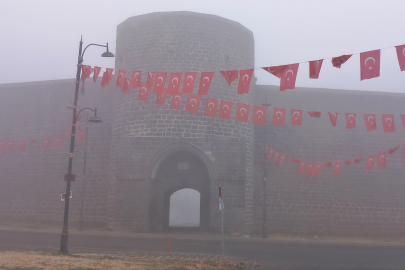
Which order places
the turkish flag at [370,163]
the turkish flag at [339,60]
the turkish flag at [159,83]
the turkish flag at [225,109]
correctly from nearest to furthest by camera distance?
the turkish flag at [339,60]
the turkish flag at [159,83]
the turkish flag at [225,109]
the turkish flag at [370,163]

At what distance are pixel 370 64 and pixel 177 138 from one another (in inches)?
440

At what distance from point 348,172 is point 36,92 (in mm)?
16842

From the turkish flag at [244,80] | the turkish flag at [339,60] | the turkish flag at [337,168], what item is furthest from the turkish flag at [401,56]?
the turkish flag at [337,168]

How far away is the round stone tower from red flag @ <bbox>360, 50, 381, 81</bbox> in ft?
33.9

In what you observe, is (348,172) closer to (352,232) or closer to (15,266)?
(352,232)

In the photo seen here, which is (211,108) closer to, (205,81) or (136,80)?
(205,81)

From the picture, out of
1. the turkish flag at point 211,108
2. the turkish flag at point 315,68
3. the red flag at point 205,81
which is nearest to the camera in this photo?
the turkish flag at point 315,68

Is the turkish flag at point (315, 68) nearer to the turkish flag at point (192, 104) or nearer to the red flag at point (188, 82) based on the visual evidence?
the red flag at point (188, 82)

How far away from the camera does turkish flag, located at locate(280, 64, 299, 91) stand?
11.0 meters

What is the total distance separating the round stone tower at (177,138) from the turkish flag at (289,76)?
28.9ft

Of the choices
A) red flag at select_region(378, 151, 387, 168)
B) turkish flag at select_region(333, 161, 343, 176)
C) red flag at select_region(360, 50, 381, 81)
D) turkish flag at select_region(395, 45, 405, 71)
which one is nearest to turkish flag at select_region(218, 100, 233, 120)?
red flag at select_region(360, 50, 381, 81)

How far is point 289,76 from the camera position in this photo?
11.1m

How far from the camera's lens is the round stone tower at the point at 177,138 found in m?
19.5

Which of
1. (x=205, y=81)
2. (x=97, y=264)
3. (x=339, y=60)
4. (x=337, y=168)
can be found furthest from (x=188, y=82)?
(x=337, y=168)
